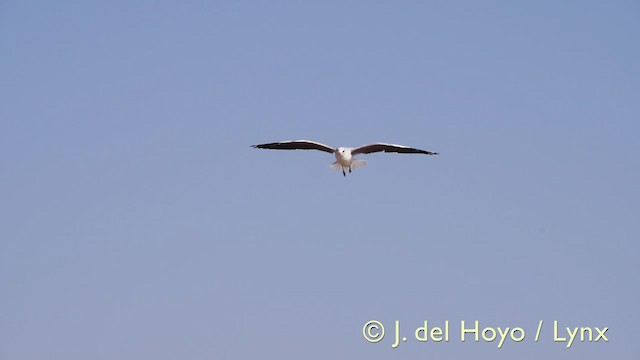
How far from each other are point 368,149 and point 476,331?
707cm

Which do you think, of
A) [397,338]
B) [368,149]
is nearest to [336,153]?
[368,149]

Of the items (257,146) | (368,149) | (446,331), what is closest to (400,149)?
(368,149)

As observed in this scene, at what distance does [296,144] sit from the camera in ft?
194

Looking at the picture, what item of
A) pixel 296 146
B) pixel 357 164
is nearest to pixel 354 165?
pixel 357 164

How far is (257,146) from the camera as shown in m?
59.1

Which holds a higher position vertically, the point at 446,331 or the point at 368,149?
the point at 368,149

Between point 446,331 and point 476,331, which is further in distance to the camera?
point 476,331

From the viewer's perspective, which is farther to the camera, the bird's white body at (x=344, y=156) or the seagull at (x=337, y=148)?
the seagull at (x=337, y=148)

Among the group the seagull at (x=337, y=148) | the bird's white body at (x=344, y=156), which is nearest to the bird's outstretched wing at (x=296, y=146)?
Answer: the seagull at (x=337, y=148)

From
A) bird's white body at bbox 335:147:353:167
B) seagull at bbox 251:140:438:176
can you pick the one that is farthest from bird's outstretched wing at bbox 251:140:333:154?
bird's white body at bbox 335:147:353:167

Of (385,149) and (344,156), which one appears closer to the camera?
(344,156)

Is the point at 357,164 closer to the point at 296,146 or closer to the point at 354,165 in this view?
the point at 354,165

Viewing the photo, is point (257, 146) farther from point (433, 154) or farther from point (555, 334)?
point (555, 334)

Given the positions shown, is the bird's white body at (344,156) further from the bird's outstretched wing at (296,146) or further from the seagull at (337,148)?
the bird's outstretched wing at (296,146)
